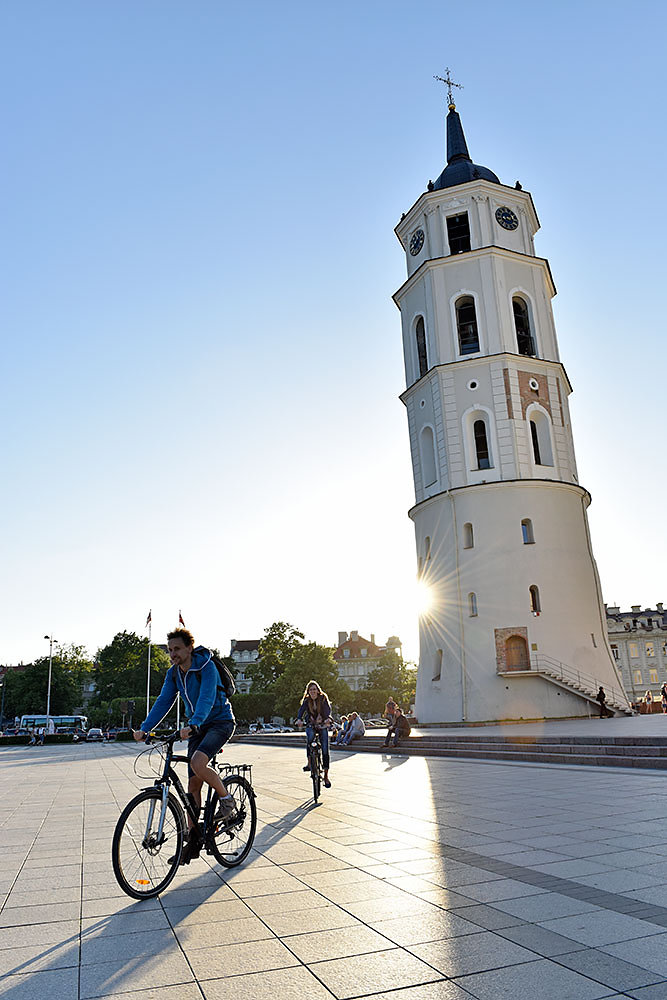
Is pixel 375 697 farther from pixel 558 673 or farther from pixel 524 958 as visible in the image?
pixel 524 958

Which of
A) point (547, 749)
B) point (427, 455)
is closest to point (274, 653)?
point (427, 455)

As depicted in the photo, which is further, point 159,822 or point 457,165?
point 457,165

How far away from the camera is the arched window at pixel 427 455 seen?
38625 millimetres

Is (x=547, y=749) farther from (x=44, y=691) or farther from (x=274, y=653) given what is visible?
(x=44, y=691)

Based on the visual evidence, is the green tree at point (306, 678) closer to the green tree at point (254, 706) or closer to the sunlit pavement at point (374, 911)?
the green tree at point (254, 706)

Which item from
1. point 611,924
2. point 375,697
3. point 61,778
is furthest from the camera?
point 375,697

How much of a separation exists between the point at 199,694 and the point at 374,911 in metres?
2.16

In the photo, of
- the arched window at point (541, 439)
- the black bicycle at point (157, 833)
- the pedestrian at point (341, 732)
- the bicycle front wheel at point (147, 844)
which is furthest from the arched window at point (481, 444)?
the bicycle front wheel at point (147, 844)

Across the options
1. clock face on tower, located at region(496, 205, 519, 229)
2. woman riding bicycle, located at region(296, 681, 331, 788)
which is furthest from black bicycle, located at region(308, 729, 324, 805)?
clock face on tower, located at region(496, 205, 519, 229)

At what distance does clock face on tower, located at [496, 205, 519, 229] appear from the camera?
39.9 meters

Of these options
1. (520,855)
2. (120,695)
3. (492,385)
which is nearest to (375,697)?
(120,695)

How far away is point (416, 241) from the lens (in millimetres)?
41781

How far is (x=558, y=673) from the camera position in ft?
106

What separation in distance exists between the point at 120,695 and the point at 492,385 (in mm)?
69779
